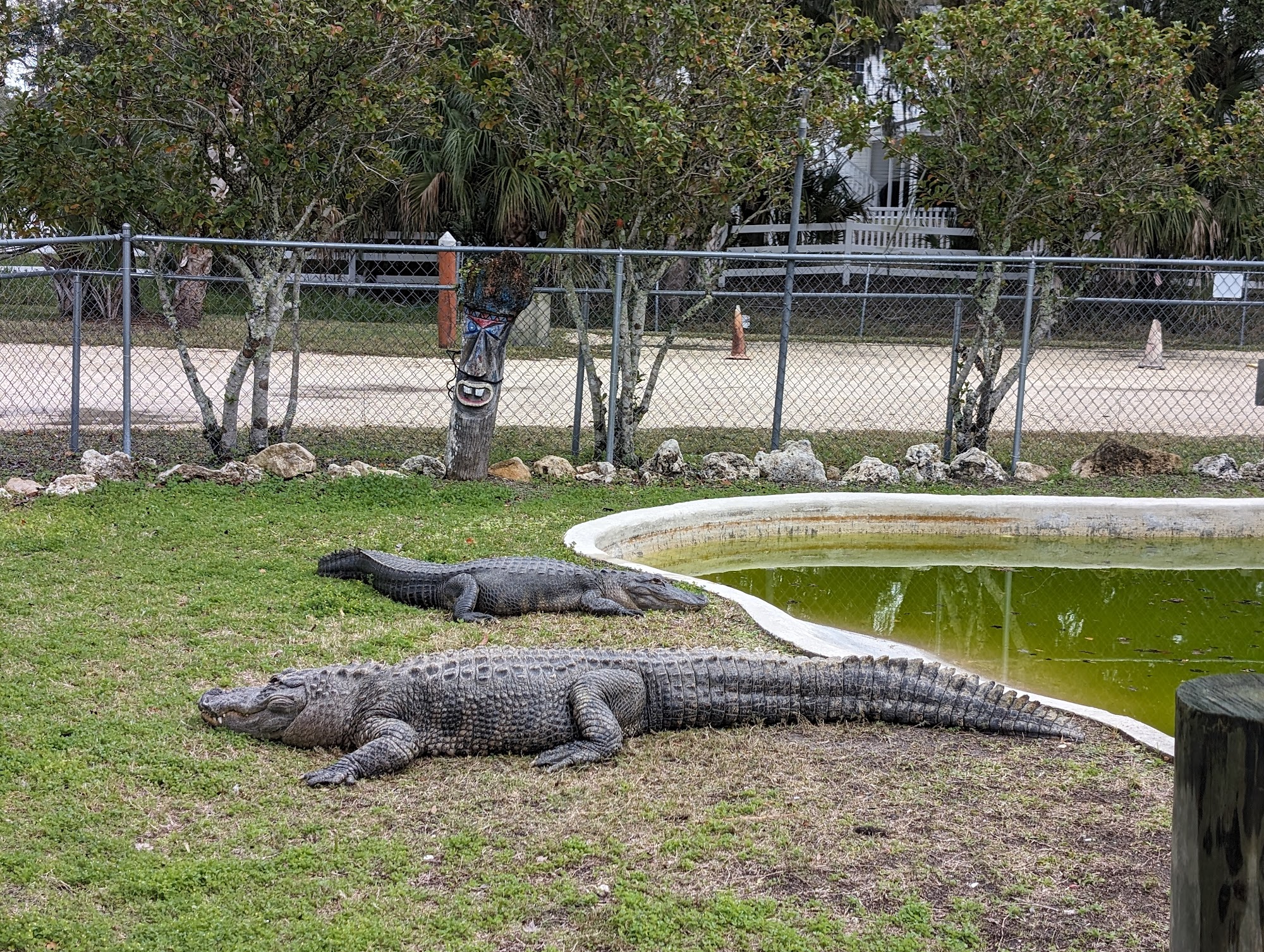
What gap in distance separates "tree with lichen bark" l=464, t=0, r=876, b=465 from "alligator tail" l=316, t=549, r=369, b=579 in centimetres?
327

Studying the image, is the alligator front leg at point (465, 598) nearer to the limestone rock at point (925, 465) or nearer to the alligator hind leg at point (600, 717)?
the alligator hind leg at point (600, 717)

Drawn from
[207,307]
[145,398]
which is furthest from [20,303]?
[145,398]

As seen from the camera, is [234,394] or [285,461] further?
[234,394]

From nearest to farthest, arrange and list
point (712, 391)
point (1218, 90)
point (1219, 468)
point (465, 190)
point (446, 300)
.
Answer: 1. point (1219, 468)
2. point (446, 300)
3. point (712, 391)
4. point (465, 190)
5. point (1218, 90)

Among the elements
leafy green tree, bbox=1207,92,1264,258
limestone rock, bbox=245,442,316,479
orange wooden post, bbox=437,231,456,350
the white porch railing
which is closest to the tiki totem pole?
limestone rock, bbox=245,442,316,479

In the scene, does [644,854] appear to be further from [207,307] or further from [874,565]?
[207,307]

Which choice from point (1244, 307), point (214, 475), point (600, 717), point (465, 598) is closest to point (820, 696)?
point (600, 717)

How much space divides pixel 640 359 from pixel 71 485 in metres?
5.34

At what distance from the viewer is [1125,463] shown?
9.55m

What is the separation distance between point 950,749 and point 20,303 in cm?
1539

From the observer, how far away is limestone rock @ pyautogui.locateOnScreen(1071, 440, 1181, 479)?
31.2 feet

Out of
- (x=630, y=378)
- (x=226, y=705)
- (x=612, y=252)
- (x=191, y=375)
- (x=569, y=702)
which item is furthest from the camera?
(x=630, y=378)

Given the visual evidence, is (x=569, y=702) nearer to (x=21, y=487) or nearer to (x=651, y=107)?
(x=21, y=487)

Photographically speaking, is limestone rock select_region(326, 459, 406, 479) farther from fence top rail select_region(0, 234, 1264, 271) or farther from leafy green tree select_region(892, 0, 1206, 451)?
leafy green tree select_region(892, 0, 1206, 451)
